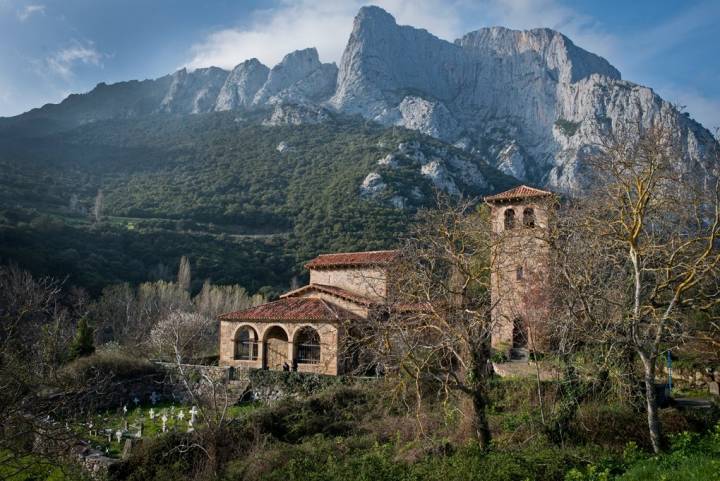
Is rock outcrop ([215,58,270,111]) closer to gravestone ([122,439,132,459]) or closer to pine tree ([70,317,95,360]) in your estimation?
pine tree ([70,317,95,360])

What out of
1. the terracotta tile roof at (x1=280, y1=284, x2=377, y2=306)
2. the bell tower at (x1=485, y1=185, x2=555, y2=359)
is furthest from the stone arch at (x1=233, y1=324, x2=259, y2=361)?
the bell tower at (x1=485, y1=185, x2=555, y2=359)

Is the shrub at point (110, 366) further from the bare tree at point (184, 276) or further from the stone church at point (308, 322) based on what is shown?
the bare tree at point (184, 276)

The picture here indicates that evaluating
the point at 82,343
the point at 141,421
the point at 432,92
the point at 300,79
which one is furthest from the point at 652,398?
the point at 300,79

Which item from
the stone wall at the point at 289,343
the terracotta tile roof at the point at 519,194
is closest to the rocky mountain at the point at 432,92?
the terracotta tile roof at the point at 519,194

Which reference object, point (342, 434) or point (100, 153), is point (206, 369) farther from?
point (100, 153)

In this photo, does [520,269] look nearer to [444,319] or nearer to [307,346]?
[444,319]

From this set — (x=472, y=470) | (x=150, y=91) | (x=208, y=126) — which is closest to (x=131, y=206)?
(x=208, y=126)
